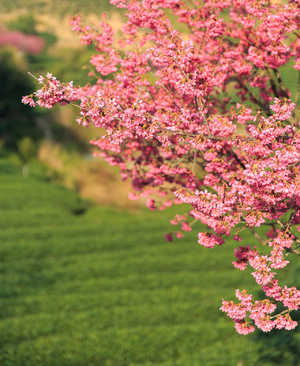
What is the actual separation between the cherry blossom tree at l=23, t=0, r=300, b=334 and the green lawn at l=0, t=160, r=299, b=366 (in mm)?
6249

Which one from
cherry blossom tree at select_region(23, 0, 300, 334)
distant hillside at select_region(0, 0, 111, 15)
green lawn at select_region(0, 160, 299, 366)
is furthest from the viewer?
distant hillside at select_region(0, 0, 111, 15)

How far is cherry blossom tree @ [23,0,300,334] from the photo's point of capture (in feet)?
16.3

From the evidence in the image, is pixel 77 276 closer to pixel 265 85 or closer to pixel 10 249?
pixel 10 249

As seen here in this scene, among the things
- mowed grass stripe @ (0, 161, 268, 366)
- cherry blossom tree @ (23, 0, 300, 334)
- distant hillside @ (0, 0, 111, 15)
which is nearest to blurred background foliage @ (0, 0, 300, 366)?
mowed grass stripe @ (0, 161, 268, 366)

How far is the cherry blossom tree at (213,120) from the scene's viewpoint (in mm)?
4965

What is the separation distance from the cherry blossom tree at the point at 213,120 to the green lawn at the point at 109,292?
20.5 feet

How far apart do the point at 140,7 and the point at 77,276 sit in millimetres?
11573

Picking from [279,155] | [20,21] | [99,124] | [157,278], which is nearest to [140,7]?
[99,124]

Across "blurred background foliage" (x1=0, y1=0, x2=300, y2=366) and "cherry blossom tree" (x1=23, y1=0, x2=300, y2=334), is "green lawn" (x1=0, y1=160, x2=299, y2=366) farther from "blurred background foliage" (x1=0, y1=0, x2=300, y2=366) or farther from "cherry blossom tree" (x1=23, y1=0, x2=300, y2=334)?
"cherry blossom tree" (x1=23, y1=0, x2=300, y2=334)

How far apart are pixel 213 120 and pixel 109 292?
36.6 feet

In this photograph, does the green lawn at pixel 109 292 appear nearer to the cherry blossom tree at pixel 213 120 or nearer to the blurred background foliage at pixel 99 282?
the blurred background foliage at pixel 99 282

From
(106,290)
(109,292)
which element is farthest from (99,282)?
(109,292)

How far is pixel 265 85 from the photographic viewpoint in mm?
8133

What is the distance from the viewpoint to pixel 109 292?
15.7 meters
